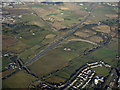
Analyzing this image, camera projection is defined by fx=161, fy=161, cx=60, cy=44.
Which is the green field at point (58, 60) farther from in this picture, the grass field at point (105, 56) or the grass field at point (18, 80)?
the grass field at point (105, 56)

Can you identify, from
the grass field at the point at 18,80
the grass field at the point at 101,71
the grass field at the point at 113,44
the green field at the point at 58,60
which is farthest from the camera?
the grass field at the point at 113,44

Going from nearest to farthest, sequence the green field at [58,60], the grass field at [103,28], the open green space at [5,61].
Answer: the green field at [58,60] < the open green space at [5,61] < the grass field at [103,28]

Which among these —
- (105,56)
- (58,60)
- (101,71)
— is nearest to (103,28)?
(105,56)

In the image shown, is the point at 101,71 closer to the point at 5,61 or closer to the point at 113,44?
the point at 113,44

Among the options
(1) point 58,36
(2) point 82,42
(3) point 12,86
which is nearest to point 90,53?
(2) point 82,42

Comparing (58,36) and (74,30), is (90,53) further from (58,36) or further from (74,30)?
(74,30)

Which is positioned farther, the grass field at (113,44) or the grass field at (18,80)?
the grass field at (113,44)

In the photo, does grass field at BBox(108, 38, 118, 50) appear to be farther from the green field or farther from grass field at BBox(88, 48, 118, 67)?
the green field

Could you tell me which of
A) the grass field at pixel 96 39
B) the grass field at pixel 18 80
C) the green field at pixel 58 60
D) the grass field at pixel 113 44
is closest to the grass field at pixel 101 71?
the green field at pixel 58 60

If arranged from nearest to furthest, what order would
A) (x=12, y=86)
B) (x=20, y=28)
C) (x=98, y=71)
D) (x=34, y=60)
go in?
(x=12, y=86) < (x=98, y=71) < (x=34, y=60) < (x=20, y=28)
